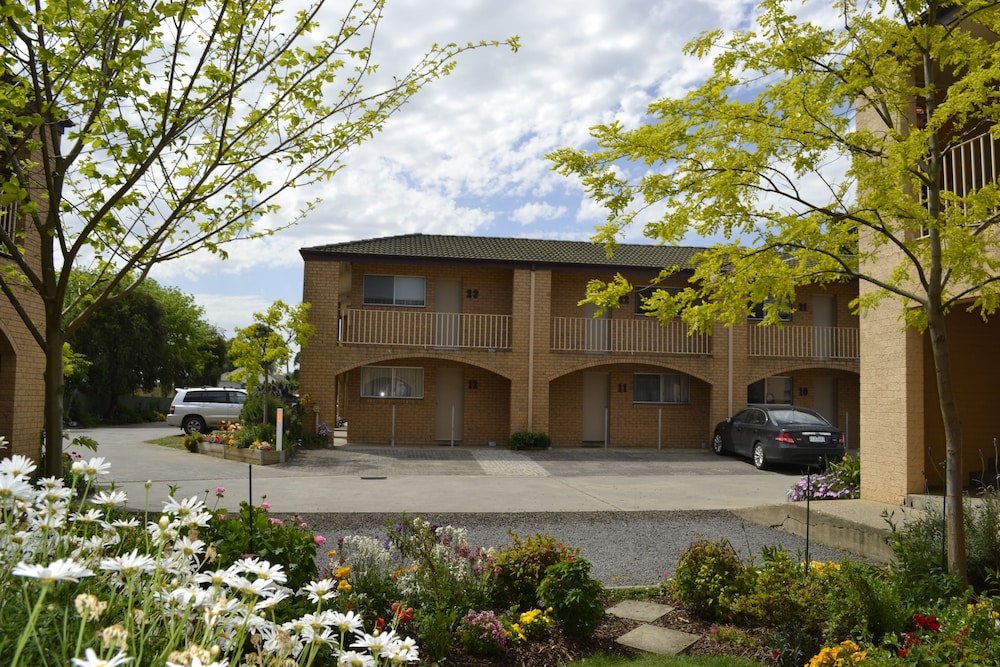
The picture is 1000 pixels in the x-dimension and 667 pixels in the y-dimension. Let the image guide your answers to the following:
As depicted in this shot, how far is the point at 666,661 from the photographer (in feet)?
16.2

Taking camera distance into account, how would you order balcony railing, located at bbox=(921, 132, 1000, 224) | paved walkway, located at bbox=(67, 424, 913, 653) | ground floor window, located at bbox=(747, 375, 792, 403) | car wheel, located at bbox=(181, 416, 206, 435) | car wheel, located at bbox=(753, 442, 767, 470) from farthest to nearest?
car wheel, located at bbox=(181, 416, 206, 435) → ground floor window, located at bbox=(747, 375, 792, 403) → car wheel, located at bbox=(753, 442, 767, 470) → balcony railing, located at bbox=(921, 132, 1000, 224) → paved walkway, located at bbox=(67, 424, 913, 653)

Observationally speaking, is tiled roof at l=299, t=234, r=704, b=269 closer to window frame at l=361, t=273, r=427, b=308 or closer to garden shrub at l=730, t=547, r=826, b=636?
window frame at l=361, t=273, r=427, b=308

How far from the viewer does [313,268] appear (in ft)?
73.1

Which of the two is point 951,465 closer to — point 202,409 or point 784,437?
point 784,437

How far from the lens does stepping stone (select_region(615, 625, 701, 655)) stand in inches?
205

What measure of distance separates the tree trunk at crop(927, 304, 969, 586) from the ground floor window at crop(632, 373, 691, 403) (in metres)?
19.1

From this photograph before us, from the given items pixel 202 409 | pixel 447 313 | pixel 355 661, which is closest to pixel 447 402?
pixel 447 313

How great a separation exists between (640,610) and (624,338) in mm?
17994

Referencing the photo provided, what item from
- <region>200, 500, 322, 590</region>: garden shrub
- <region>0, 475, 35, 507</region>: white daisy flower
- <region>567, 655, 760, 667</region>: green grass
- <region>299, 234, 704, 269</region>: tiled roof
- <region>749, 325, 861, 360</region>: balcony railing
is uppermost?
<region>299, 234, 704, 269</region>: tiled roof

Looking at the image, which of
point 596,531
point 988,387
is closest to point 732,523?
point 596,531

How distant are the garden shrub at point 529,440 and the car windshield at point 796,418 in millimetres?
6474

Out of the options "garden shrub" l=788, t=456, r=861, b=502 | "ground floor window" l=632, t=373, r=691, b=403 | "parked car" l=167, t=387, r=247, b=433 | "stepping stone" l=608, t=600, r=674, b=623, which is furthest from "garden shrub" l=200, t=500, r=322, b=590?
"parked car" l=167, t=387, r=247, b=433

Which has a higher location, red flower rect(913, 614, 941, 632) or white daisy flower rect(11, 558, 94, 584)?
white daisy flower rect(11, 558, 94, 584)

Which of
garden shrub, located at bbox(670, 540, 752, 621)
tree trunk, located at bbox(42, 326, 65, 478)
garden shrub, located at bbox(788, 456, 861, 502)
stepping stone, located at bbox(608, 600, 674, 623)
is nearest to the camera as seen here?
tree trunk, located at bbox(42, 326, 65, 478)
